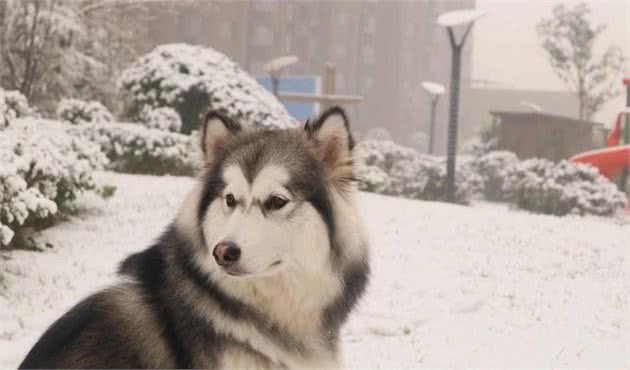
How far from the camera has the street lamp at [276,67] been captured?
58.2ft

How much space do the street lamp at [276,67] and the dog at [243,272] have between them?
1447 cm

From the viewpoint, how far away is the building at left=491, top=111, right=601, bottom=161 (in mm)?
20078

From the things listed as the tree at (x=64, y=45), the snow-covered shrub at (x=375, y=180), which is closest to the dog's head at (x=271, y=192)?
the snow-covered shrub at (x=375, y=180)

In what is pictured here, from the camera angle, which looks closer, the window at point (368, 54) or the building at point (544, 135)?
the building at point (544, 135)

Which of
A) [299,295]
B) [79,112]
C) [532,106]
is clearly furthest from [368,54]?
[299,295]

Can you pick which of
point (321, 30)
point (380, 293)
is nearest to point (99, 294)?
point (380, 293)

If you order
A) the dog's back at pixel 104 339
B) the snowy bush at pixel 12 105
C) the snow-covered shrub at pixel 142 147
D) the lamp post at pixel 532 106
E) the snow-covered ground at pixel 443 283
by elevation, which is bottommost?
the snow-covered ground at pixel 443 283

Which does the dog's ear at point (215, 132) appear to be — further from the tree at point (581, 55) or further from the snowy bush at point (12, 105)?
the tree at point (581, 55)

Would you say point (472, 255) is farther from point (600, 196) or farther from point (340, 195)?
point (600, 196)

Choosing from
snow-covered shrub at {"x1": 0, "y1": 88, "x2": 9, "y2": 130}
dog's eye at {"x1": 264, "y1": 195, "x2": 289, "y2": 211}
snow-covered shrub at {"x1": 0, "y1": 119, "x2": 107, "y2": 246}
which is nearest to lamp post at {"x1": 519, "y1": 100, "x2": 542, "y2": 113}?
snow-covered shrub at {"x1": 0, "y1": 119, "x2": 107, "y2": 246}

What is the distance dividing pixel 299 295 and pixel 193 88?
451 inches

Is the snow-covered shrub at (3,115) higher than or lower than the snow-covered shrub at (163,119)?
higher

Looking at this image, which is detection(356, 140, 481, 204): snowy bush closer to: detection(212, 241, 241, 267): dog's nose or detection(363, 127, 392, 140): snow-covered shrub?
detection(363, 127, 392, 140): snow-covered shrub

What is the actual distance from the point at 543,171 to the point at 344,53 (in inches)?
306
